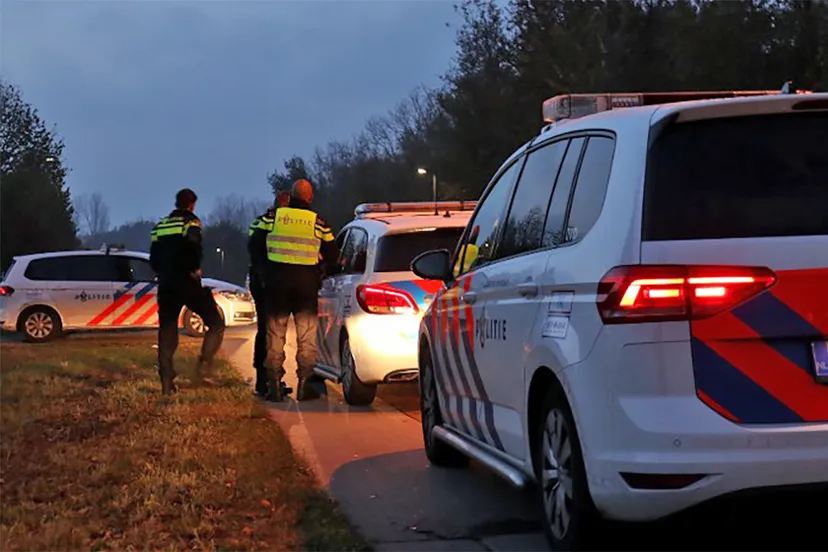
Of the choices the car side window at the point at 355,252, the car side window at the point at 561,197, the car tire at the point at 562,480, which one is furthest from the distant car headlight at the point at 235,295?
the car tire at the point at 562,480

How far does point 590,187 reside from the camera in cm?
414

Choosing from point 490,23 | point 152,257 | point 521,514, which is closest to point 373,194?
point 490,23

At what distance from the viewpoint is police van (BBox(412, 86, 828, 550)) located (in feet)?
11.3

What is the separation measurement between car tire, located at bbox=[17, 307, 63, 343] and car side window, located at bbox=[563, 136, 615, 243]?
15782mm

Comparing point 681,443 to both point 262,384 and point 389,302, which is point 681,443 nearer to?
point 389,302

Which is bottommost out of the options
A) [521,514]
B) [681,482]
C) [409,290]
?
[521,514]

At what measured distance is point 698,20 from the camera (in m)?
26.2

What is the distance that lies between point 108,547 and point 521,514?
2124 mm

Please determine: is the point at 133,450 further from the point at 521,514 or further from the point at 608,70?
the point at 608,70

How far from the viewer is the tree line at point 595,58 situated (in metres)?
Answer: 24.8

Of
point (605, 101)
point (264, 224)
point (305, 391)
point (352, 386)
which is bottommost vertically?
point (305, 391)

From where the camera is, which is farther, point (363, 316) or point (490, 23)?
point (490, 23)

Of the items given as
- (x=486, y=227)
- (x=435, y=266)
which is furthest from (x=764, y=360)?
(x=435, y=266)

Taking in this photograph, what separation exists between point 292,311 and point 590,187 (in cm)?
559
